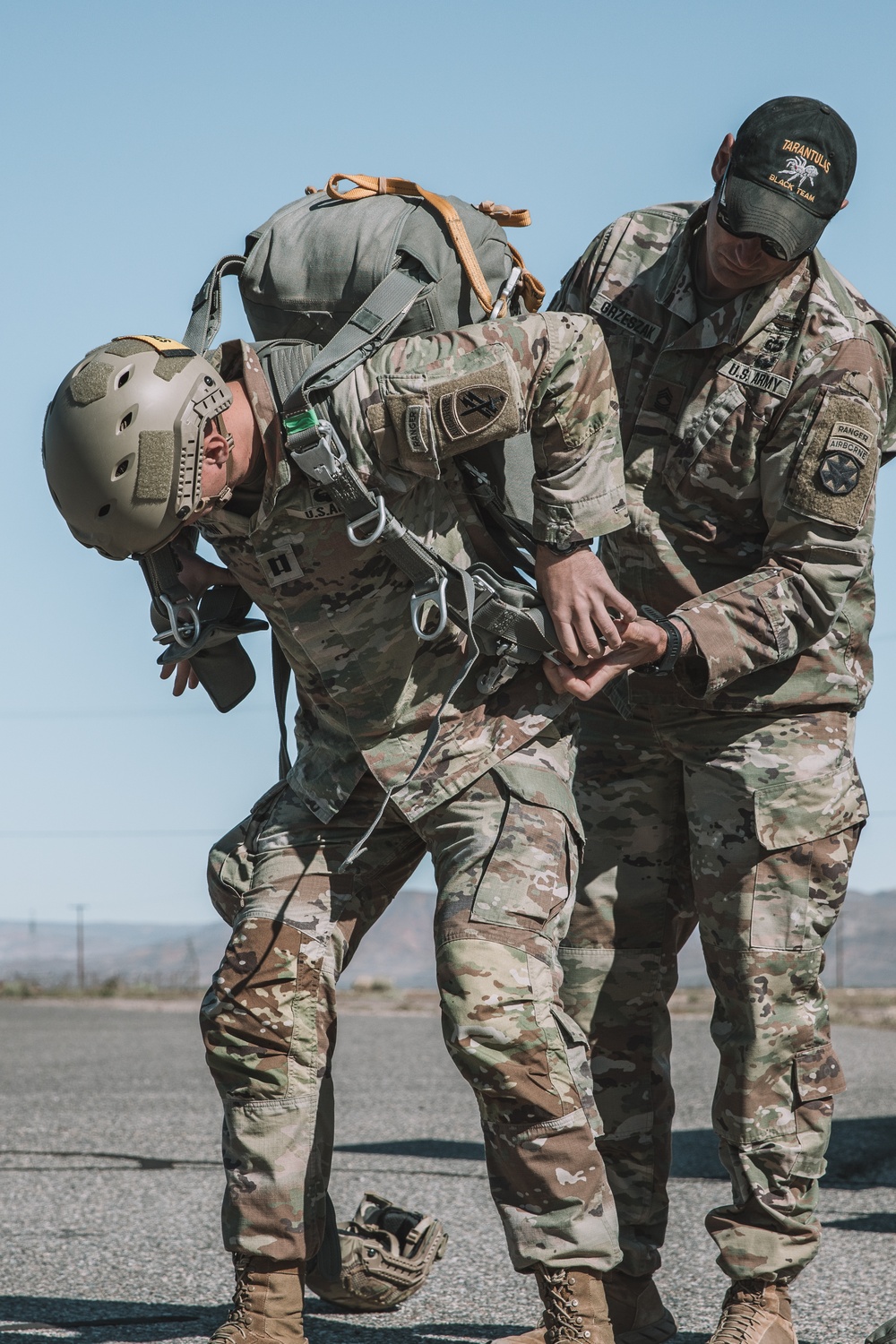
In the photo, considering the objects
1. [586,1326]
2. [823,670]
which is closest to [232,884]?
[586,1326]

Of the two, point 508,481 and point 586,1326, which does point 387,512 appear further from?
point 586,1326

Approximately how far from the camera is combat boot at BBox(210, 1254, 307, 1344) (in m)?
3.23

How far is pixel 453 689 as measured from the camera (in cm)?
328

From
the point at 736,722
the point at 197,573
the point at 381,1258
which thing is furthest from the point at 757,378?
the point at 381,1258

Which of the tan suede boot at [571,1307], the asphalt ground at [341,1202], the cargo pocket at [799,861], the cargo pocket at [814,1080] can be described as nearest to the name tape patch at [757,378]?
the cargo pocket at [799,861]

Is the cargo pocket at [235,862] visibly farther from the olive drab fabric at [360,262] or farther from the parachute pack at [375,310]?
the olive drab fabric at [360,262]

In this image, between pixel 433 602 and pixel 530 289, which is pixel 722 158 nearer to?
pixel 530 289

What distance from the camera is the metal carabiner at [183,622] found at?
355cm

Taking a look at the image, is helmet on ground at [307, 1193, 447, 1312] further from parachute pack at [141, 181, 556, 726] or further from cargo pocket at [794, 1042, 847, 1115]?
parachute pack at [141, 181, 556, 726]

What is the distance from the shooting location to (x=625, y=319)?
12.5 ft

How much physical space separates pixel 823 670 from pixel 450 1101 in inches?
313

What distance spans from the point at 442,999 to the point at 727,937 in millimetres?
829

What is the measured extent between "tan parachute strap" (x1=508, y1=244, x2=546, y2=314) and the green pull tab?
30.6 inches

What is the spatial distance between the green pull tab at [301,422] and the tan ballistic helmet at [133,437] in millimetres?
153
